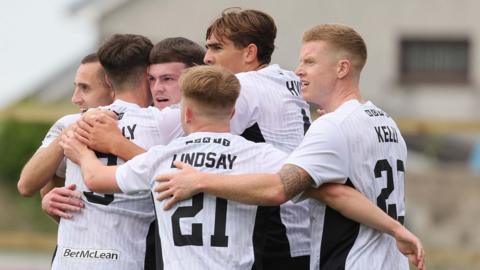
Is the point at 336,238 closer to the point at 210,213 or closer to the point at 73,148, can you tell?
the point at 210,213

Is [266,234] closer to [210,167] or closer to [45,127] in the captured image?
[210,167]

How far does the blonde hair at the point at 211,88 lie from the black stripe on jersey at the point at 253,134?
66 cm

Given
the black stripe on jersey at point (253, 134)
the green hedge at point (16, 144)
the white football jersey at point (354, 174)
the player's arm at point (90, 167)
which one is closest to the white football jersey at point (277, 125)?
the black stripe on jersey at point (253, 134)

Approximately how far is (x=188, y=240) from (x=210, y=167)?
35cm

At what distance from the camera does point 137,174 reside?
6.96 metres

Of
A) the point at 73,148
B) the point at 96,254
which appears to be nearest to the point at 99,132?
the point at 73,148

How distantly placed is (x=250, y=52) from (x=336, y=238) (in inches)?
44.6

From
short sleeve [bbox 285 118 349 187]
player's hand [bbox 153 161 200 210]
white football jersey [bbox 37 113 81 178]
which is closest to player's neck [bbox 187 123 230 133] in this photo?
player's hand [bbox 153 161 200 210]

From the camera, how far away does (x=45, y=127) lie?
23172mm

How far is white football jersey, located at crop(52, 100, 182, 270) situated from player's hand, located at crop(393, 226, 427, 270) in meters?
1.30

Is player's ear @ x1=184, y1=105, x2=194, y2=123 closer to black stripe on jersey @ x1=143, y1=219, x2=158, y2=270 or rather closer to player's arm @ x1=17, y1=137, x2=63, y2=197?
black stripe on jersey @ x1=143, y1=219, x2=158, y2=270

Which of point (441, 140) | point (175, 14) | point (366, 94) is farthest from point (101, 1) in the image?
point (441, 140)

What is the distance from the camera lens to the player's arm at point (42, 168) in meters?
7.56

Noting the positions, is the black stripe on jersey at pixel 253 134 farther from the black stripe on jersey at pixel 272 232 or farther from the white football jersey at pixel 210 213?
the white football jersey at pixel 210 213
